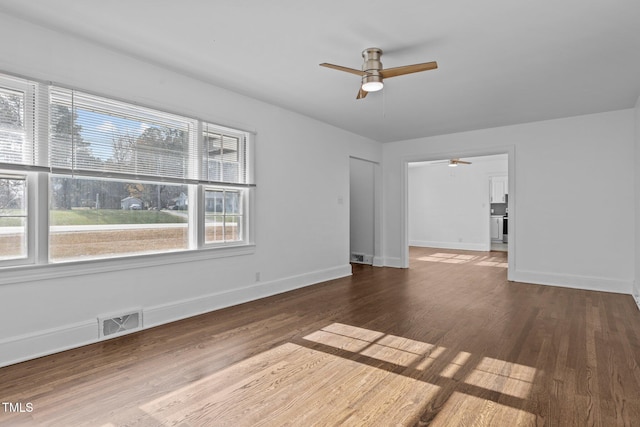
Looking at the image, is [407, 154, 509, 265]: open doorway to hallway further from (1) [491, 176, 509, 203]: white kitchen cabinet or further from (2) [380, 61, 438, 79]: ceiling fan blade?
(2) [380, 61, 438, 79]: ceiling fan blade

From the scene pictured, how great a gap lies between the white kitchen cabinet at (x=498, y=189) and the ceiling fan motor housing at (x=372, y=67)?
8.31 m

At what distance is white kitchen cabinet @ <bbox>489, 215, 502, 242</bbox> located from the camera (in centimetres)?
1070

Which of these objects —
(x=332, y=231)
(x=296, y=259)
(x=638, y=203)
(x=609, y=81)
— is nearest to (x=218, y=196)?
(x=296, y=259)

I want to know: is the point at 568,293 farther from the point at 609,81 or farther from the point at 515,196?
the point at 609,81

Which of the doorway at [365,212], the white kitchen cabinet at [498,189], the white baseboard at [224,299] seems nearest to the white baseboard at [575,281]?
the doorway at [365,212]

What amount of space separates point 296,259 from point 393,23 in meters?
3.51

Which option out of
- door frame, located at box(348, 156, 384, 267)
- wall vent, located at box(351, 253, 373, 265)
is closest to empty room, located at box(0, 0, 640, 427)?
door frame, located at box(348, 156, 384, 267)

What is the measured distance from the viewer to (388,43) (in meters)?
3.06

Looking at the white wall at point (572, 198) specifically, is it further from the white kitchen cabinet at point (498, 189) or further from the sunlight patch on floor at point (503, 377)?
the white kitchen cabinet at point (498, 189)

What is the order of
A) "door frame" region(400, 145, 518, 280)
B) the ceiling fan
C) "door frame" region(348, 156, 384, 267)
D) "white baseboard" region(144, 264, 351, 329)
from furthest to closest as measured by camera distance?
1. "door frame" region(348, 156, 384, 267)
2. "door frame" region(400, 145, 518, 280)
3. "white baseboard" region(144, 264, 351, 329)
4. the ceiling fan

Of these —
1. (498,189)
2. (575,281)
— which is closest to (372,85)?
(575,281)

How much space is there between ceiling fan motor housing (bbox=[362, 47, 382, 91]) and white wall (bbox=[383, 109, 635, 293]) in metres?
3.86

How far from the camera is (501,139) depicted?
19.7 ft

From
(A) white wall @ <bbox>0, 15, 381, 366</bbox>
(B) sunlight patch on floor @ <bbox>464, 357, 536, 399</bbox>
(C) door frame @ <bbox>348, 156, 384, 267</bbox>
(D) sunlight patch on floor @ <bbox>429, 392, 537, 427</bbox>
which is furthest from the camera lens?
(C) door frame @ <bbox>348, 156, 384, 267</bbox>
